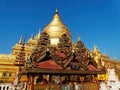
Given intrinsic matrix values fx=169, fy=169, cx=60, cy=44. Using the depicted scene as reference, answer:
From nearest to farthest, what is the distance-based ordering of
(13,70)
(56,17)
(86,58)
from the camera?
(86,58) < (13,70) < (56,17)

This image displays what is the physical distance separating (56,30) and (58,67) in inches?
931

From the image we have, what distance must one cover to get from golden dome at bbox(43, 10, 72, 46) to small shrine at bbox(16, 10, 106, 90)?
624 inches

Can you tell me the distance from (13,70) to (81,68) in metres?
22.0

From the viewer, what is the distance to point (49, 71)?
12.7 metres

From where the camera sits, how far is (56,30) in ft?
120

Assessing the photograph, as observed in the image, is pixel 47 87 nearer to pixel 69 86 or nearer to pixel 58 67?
pixel 58 67

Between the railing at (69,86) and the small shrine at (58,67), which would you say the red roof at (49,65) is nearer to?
the small shrine at (58,67)

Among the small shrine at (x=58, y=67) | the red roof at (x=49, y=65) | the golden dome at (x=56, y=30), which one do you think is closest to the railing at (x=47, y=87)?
the small shrine at (x=58, y=67)

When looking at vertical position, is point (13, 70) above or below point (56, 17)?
below

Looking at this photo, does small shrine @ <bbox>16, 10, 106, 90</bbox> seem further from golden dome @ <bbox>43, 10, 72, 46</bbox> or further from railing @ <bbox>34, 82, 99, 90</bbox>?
golden dome @ <bbox>43, 10, 72, 46</bbox>

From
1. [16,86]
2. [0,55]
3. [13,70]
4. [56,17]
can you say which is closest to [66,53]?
[16,86]

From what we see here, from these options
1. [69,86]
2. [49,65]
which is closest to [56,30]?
[69,86]

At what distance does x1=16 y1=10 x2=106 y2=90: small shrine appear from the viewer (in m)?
12.3

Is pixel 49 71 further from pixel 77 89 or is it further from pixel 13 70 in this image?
pixel 13 70
